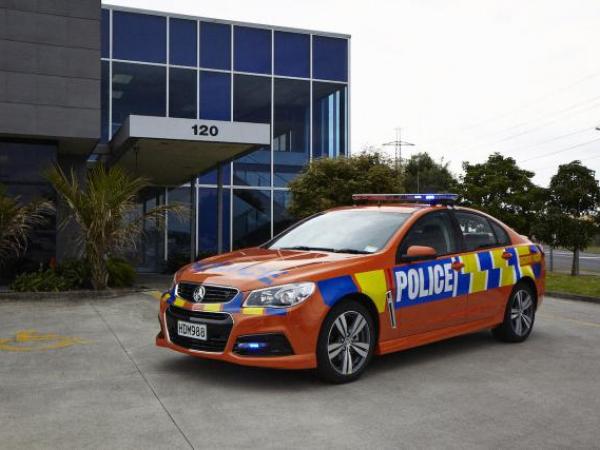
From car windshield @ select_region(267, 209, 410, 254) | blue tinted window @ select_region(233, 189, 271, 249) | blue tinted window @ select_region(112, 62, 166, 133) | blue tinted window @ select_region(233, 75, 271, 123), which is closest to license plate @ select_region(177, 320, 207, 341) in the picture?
car windshield @ select_region(267, 209, 410, 254)

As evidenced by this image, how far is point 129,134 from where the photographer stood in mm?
13352

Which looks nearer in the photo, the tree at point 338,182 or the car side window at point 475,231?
the car side window at point 475,231

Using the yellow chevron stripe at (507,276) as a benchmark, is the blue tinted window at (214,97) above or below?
above

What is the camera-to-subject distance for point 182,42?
2438 cm

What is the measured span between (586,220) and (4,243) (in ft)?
57.6

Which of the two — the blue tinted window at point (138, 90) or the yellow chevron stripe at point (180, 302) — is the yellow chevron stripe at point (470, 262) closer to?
the yellow chevron stripe at point (180, 302)

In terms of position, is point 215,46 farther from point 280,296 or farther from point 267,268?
point 280,296

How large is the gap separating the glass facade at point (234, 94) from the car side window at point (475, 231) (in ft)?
52.4

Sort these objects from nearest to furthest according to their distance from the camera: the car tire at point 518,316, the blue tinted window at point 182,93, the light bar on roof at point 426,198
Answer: the light bar on roof at point 426,198
the car tire at point 518,316
the blue tinted window at point 182,93

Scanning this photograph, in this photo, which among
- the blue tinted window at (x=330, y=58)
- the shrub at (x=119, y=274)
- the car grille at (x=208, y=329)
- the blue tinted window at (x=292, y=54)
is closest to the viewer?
the car grille at (x=208, y=329)

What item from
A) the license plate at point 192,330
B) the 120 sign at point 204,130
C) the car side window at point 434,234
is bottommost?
the license plate at point 192,330

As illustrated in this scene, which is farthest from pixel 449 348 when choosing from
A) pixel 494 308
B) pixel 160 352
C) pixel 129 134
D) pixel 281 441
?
pixel 129 134

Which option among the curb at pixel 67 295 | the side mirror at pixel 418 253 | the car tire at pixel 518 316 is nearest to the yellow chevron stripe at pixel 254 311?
the side mirror at pixel 418 253

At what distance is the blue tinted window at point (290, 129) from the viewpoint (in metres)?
25.1
